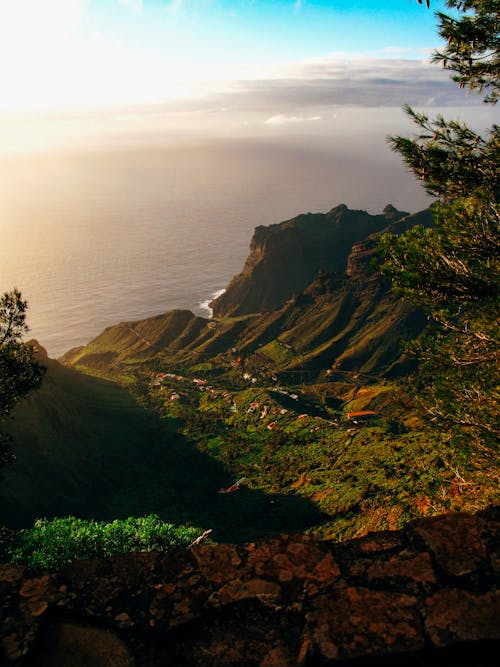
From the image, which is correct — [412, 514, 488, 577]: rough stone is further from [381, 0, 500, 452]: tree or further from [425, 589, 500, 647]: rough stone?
[381, 0, 500, 452]: tree

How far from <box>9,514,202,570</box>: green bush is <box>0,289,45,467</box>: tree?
13.4 ft

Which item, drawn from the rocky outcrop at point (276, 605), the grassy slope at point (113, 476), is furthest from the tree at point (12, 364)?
the grassy slope at point (113, 476)

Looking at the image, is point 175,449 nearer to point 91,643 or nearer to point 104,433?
point 104,433

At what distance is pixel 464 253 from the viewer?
14.7m

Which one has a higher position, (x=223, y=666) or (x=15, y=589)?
(x=15, y=589)

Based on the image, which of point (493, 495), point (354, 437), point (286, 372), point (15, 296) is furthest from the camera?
point (286, 372)

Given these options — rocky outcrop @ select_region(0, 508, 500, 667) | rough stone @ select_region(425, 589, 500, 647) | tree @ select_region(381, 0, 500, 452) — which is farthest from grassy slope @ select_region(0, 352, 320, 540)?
rough stone @ select_region(425, 589, 500, 647)

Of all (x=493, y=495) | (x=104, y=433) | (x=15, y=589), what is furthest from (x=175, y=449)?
(x=15, y=589)

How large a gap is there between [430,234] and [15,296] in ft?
64.7

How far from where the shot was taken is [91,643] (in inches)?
199

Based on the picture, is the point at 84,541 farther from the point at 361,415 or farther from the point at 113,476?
the point at 361,415

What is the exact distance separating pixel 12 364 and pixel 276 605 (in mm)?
18486

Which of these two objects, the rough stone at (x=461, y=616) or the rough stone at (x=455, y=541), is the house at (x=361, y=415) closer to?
the rough stone at (x=455, y=541)

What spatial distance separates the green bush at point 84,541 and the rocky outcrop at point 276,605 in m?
11.9
